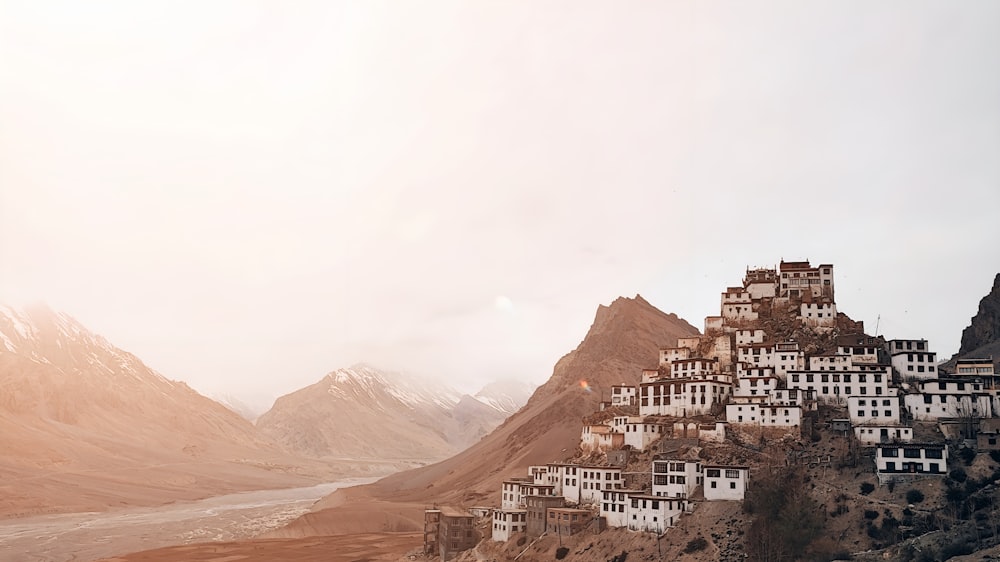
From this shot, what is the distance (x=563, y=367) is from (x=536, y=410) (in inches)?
706

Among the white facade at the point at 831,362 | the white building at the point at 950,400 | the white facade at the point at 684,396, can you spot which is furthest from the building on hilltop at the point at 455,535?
the white building at the point at 950,400

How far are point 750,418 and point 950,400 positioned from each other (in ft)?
47.7

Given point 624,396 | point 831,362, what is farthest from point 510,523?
point 831,362

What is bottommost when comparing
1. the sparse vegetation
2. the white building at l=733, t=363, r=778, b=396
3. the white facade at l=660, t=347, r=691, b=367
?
the sparse vegetation

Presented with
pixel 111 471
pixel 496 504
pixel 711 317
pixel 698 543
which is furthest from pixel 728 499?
pixel 111 471

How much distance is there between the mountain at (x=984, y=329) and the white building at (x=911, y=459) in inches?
2169

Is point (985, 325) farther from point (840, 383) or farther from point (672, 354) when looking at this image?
point (840, 383)

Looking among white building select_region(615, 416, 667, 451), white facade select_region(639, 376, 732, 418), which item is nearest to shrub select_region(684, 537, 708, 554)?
white building select_region(615, 416, 667, 451)

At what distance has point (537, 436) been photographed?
142 m

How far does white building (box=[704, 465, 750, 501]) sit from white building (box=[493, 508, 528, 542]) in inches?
661

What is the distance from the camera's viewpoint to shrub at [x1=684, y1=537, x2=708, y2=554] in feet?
185

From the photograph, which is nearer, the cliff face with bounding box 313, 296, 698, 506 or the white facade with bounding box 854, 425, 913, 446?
the white facade with bounding box 854, 425, 913, 446

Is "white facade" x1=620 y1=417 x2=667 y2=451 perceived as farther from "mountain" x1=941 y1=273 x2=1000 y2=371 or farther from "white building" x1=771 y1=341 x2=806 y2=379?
"mountain" x1=941 y1=273 x2=1000 y2=371

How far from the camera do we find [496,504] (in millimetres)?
111062
